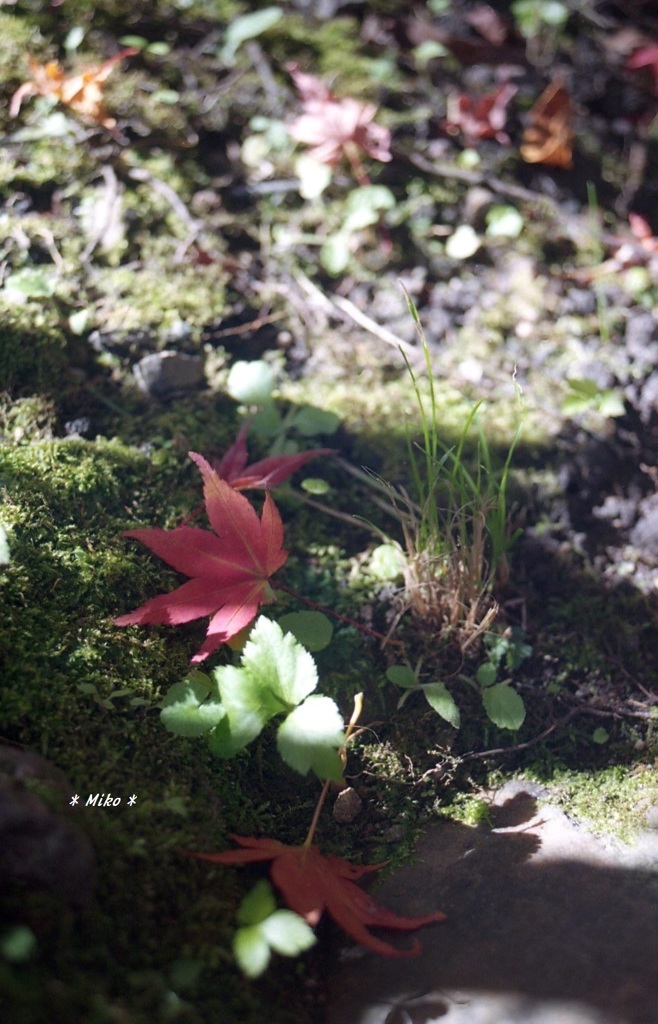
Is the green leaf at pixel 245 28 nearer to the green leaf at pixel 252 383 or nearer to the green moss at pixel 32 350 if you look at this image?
the green moss at pixel 32 350

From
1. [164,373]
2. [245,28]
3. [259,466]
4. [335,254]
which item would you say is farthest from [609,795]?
[245,28]

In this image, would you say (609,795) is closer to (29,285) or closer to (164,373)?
Result: (164,373)

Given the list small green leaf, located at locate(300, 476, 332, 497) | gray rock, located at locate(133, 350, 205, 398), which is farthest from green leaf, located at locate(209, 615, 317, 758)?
gray rock, located at locate(133, 350, 205, 398)

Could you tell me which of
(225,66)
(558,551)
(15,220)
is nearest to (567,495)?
(558,551)

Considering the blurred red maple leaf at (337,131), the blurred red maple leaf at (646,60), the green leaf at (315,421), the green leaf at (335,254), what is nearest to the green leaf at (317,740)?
the green leaf at (315,421)

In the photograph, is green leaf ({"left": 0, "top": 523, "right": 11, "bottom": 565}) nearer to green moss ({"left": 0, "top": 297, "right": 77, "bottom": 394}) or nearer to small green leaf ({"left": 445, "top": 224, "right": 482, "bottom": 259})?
green moss ({"left": 0, "top": 297, "right": 77, "bottom": 394})
